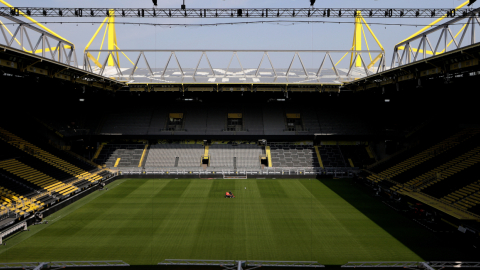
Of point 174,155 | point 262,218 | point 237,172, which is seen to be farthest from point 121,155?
point 262,218

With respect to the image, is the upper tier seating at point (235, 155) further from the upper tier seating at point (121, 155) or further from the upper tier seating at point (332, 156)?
the upper tier seating at point (121, 155)

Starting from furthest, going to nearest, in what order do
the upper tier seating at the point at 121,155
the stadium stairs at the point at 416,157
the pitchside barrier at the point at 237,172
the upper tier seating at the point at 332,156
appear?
the upper tier seating at the point at 332,156 < the upper tier seating at the point at 121,155 < the pitchside barrier at the point at 237,172 < the stadium stairs at the point at 416,157

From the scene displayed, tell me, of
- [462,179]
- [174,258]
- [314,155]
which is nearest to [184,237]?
[174,258]

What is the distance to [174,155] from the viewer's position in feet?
125

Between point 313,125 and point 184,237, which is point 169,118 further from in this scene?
point 184,237

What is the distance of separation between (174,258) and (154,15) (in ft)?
55.5

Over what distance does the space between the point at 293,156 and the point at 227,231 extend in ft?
76.1

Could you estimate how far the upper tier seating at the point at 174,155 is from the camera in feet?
121

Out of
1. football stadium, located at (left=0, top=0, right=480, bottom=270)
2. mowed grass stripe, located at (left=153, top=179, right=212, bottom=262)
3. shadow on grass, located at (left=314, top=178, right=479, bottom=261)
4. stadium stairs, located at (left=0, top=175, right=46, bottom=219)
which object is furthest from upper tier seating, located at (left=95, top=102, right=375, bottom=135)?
stadium stairs, located at (left=0, top=175, right=46, bottom=219)

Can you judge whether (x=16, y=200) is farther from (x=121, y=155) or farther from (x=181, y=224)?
(x=121, y=155)

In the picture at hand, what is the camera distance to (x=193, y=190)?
27.4 m

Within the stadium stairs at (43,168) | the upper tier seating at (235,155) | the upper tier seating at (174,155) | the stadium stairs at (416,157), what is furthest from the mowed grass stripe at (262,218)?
the stadium stairs at (43,168)

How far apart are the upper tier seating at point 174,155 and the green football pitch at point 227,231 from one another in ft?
35.8

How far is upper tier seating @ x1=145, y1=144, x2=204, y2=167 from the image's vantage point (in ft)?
121
